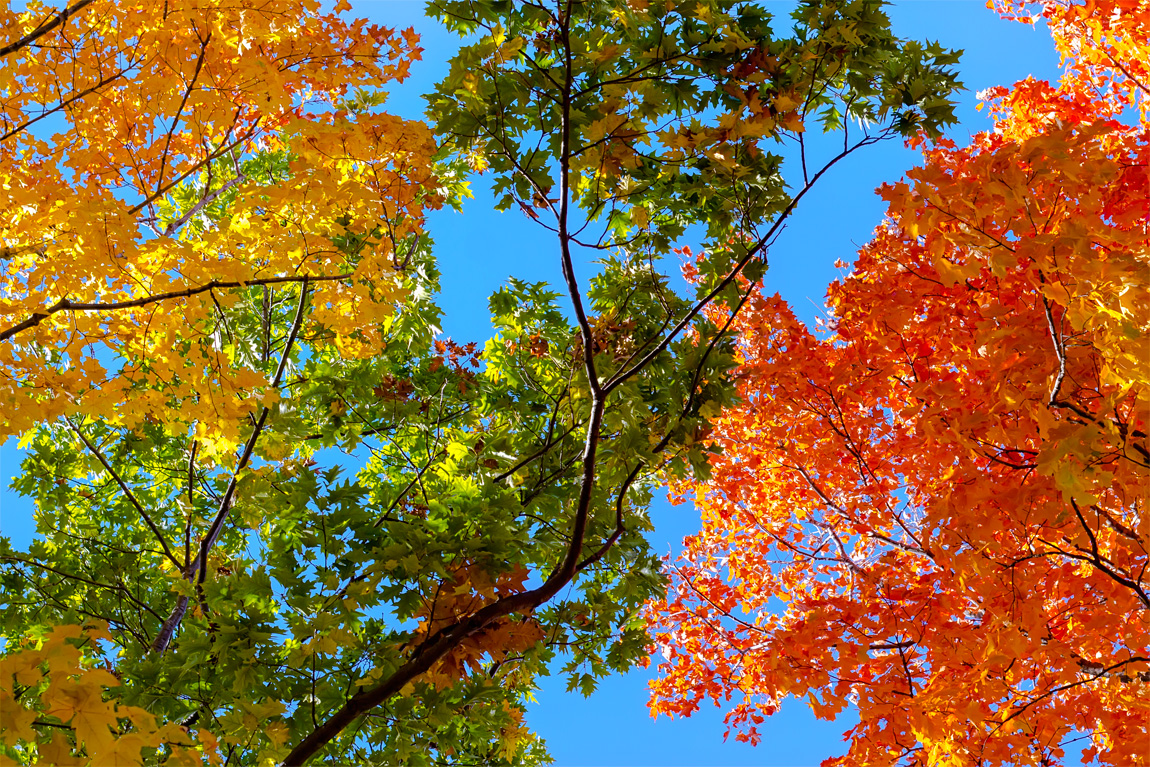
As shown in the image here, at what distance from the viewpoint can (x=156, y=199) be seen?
13.6 ft

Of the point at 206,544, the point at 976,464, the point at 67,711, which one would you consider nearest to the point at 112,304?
the point at 67,711

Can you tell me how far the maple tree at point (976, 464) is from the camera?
9.89 ft

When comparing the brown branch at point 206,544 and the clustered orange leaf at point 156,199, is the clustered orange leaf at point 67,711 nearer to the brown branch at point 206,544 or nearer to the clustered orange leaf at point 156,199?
the clustered orange leaf at point 156,199

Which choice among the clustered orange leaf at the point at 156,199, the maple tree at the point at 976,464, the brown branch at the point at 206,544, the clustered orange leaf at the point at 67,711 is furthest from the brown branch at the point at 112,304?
the maple tree at the point at 976,464

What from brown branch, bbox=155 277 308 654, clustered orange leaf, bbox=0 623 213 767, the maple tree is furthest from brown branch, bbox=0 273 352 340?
the maple tree

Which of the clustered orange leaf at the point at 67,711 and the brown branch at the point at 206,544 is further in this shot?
the brown branch at the point at 206,544

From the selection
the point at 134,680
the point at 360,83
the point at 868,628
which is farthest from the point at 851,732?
the point at 360,83

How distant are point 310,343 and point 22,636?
11.4 feet

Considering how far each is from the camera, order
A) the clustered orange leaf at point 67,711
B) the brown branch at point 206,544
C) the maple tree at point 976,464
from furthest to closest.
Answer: the brown branch at point 206,544
the maple tree at point 976,464
the clustered orange leaf at point 67,711

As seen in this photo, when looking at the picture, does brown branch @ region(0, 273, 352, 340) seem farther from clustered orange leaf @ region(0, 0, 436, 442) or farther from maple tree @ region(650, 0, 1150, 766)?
maple tree @ region(650, 0, 1150, 766)

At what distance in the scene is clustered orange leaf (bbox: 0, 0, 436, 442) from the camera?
3.61 metres

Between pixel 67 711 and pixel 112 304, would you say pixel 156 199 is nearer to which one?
pixel 112 304

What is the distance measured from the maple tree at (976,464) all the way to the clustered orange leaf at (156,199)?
8.28 ft

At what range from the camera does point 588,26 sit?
3309 mm
